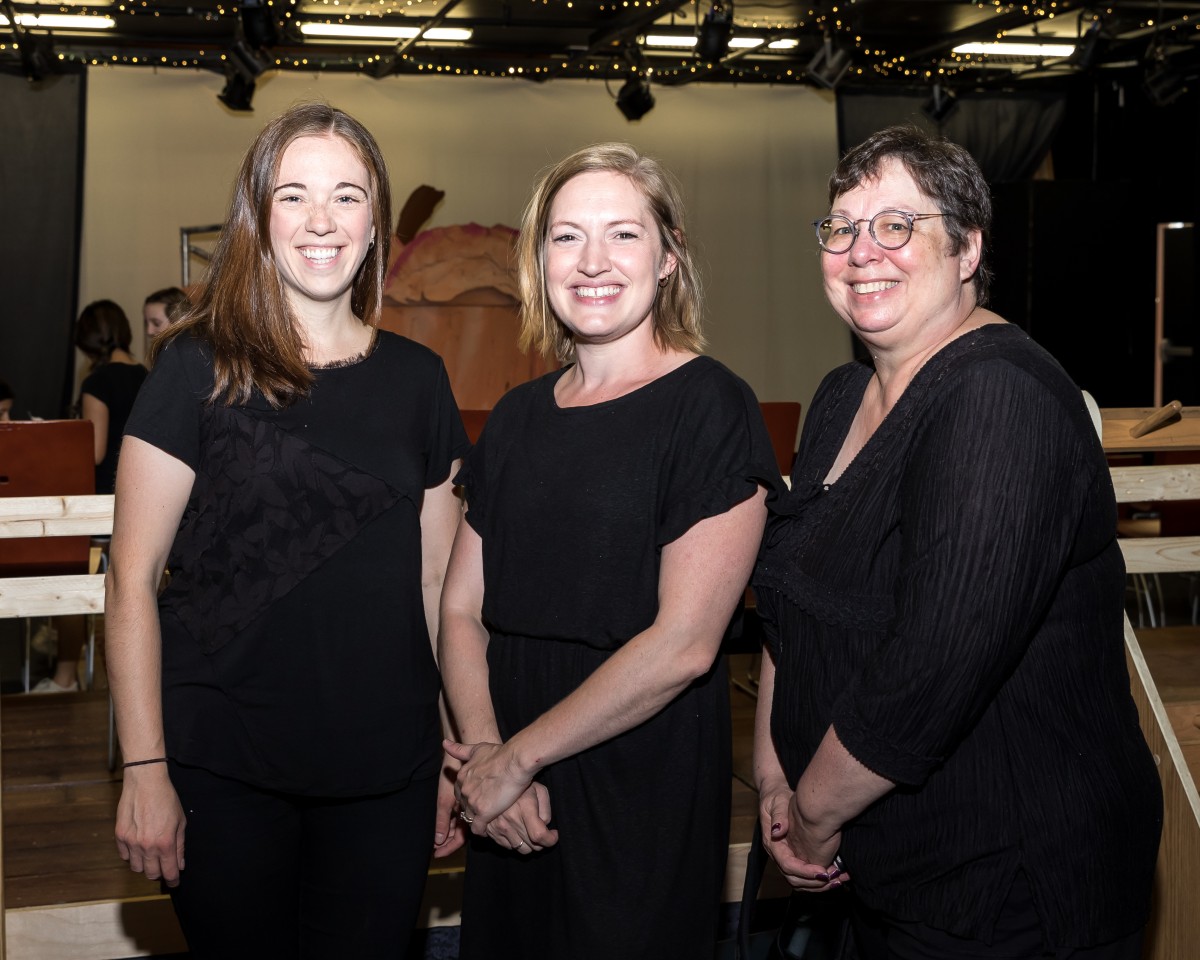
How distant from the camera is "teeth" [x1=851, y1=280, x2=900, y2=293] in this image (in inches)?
60.7

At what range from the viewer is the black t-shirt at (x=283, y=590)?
5.46 ft

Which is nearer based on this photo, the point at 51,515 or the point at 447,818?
the point at 447,818

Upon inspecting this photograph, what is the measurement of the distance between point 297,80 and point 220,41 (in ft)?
2.27

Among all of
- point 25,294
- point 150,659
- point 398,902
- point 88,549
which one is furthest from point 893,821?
point 25,294

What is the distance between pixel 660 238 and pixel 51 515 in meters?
1.48

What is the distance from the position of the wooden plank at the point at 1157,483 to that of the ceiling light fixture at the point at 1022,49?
787cm

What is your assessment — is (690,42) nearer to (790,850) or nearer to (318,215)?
(318,215)

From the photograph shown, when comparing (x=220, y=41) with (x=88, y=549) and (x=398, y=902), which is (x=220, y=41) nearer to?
(x=88, y=549)

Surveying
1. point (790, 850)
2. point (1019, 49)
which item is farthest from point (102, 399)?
point (1019, 49)

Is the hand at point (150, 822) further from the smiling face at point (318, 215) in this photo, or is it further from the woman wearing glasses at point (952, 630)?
the woman wearing glasses at point (952, 630)

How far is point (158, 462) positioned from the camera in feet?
5.32

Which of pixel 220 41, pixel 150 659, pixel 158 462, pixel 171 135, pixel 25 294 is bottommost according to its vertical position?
pixel 150 659

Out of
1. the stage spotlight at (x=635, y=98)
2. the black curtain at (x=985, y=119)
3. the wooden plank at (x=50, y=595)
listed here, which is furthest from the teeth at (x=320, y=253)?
the black curtain at (x=985, y=119)

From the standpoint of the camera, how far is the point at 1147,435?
250cm
